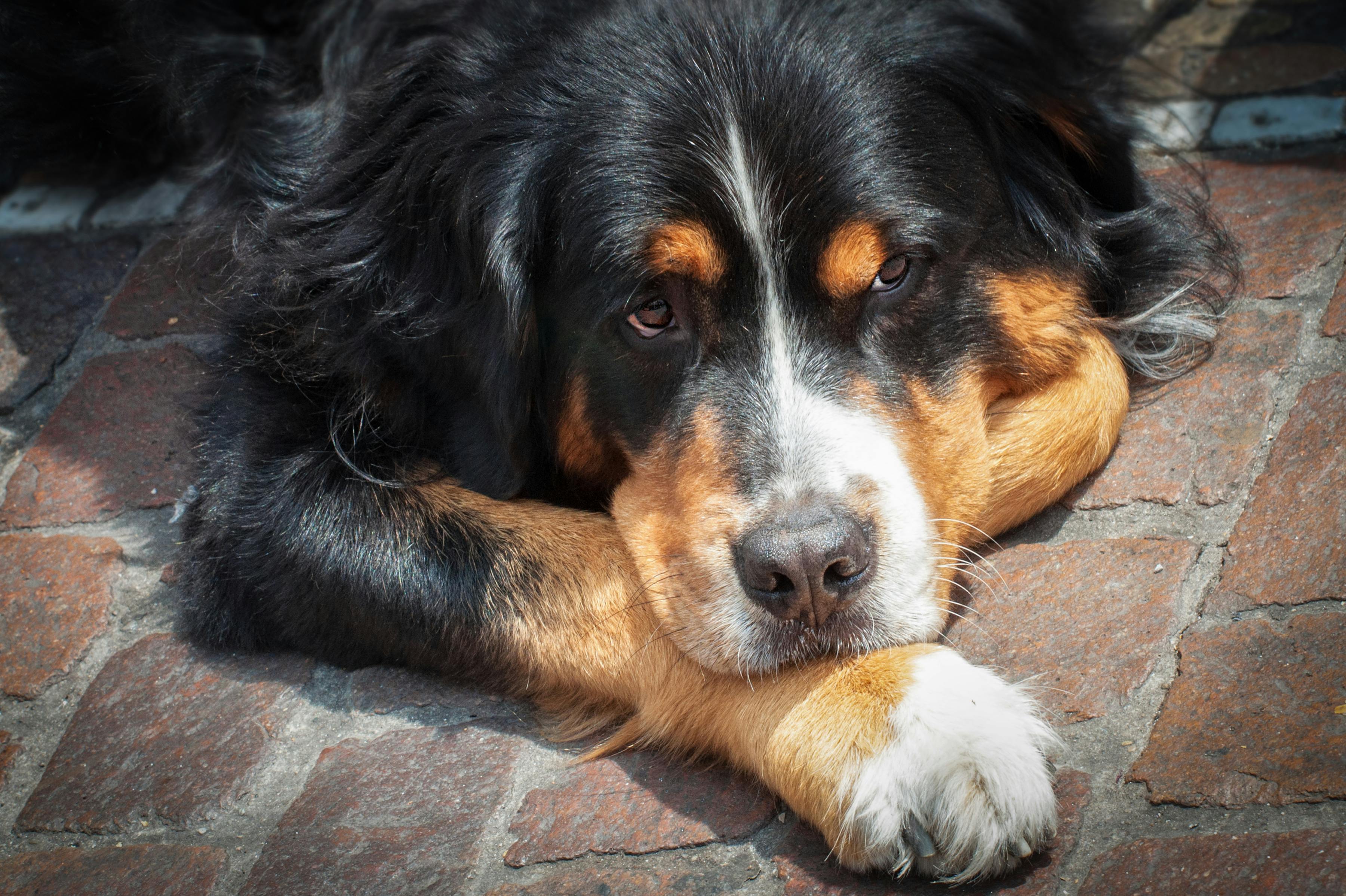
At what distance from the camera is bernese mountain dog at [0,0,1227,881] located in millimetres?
2406

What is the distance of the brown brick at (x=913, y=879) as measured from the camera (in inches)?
83.3

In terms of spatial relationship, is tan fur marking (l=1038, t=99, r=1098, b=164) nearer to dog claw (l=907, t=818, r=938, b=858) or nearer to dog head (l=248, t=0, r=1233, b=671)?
dog head (l=248, t=0, r=1233, b=671)

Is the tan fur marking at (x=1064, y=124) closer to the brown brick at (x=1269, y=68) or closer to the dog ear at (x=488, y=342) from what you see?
the dog ear at (x=488, y=342)

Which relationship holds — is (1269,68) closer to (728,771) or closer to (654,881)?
(728,771)

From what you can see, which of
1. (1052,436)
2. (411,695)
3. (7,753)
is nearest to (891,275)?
(1052,436)

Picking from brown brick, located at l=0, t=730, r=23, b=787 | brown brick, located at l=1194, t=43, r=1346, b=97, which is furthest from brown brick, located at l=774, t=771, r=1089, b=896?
brown brick, located at l=1194, t=43, r=1346, b=97

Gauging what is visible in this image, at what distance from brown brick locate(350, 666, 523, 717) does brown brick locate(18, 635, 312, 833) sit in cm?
17

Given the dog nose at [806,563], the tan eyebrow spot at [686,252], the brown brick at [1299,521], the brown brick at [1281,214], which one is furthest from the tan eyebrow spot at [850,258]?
the brown brick at [1281,214]

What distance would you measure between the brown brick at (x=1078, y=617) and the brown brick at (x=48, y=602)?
7.42 ft

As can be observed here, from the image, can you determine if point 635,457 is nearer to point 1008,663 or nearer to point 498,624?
point 498,624

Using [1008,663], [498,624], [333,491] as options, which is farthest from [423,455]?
[1008,663]

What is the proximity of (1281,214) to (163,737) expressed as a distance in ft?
10.8

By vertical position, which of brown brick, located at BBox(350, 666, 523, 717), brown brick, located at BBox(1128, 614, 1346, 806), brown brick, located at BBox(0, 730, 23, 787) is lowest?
brown brick, located at BBox(0, 730, 23, 787)

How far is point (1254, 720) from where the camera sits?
7.36 ft
